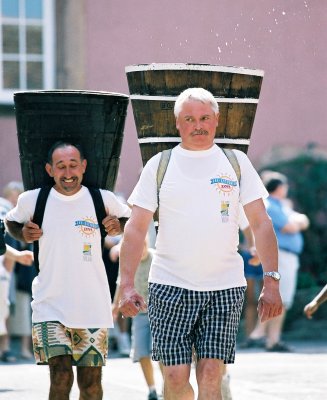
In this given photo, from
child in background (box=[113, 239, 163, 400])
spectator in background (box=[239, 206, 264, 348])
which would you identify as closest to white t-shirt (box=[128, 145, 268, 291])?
child in background (box=[113, 239, 163, 400])

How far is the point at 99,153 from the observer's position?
8.13 meters

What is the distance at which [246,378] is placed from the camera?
12.2 m

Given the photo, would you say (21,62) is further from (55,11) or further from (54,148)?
(54,148)

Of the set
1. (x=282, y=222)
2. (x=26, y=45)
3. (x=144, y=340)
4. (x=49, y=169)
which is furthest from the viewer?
(x=26, y=45)

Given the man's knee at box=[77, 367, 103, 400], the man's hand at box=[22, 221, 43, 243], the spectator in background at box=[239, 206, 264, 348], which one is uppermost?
the man's hand at box=[22, 221, 43, 243]

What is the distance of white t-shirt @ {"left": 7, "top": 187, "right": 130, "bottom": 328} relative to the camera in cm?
785

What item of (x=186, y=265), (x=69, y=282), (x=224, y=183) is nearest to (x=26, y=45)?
(x=69, y=282)

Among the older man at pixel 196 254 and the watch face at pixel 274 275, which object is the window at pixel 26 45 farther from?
the watch face at pixel 274 275

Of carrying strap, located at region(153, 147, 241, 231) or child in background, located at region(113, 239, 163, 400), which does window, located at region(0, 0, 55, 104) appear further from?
carrying strap, located at region(153, 147, 241, 231)

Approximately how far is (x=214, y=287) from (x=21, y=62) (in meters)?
11.7

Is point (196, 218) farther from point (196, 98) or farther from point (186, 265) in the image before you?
point (196, 98)

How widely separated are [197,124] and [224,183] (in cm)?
32

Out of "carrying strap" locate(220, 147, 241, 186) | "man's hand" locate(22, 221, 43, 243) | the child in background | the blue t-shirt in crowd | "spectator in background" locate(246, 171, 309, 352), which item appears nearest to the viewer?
"carrying strap" locate(220, 147, 241, 186)

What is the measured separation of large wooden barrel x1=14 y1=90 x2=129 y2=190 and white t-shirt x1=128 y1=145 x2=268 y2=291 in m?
0.96
